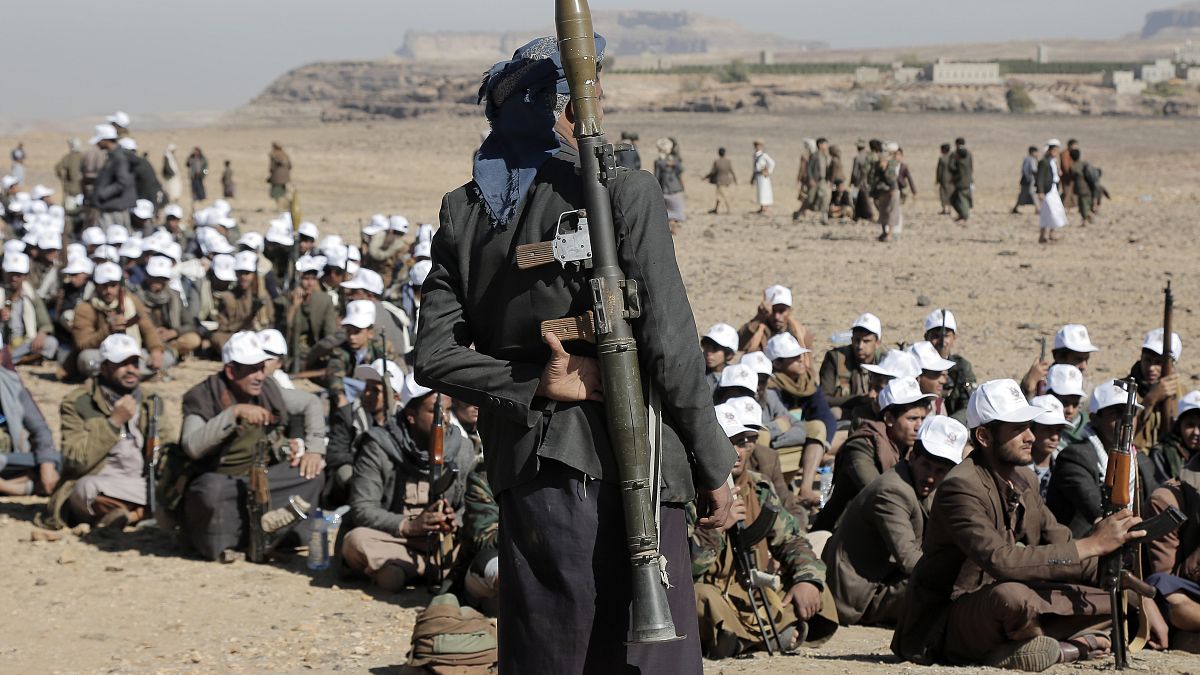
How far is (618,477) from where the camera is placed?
10.9ft

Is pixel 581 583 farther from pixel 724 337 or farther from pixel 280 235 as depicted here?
pixel 280 235

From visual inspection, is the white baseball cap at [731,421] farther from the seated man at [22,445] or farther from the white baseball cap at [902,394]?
the seated man at [22,445]

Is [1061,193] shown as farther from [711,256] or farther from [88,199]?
[88,199]

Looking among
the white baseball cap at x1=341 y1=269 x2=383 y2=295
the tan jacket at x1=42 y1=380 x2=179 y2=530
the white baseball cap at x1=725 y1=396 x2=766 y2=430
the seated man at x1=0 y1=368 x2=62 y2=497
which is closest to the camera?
the white baseball cap at x1=725 y1=396 x2=766 y2=430

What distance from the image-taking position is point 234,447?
7934 mm

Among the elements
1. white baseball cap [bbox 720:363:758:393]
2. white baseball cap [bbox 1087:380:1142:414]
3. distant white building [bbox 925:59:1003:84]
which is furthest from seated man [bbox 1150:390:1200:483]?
distant white building [bbox 925:59:1003:84]

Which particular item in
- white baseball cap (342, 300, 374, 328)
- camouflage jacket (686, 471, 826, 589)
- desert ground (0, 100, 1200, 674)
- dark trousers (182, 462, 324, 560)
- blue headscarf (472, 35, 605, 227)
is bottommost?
desert ground (0, 100, 1200, 674)

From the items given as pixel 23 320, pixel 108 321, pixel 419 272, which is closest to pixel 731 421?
pixel 419 272

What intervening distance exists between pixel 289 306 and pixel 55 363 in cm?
258

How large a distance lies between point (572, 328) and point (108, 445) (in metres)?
5.85

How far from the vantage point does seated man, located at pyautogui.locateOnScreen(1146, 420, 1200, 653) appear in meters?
6.21

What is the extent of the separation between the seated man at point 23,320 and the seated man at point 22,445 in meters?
4.23

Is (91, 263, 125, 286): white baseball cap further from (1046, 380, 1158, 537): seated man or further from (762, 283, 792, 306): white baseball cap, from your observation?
(1046, 380, 1158, 537): seated man

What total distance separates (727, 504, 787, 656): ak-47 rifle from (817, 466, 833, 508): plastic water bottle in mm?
2120
